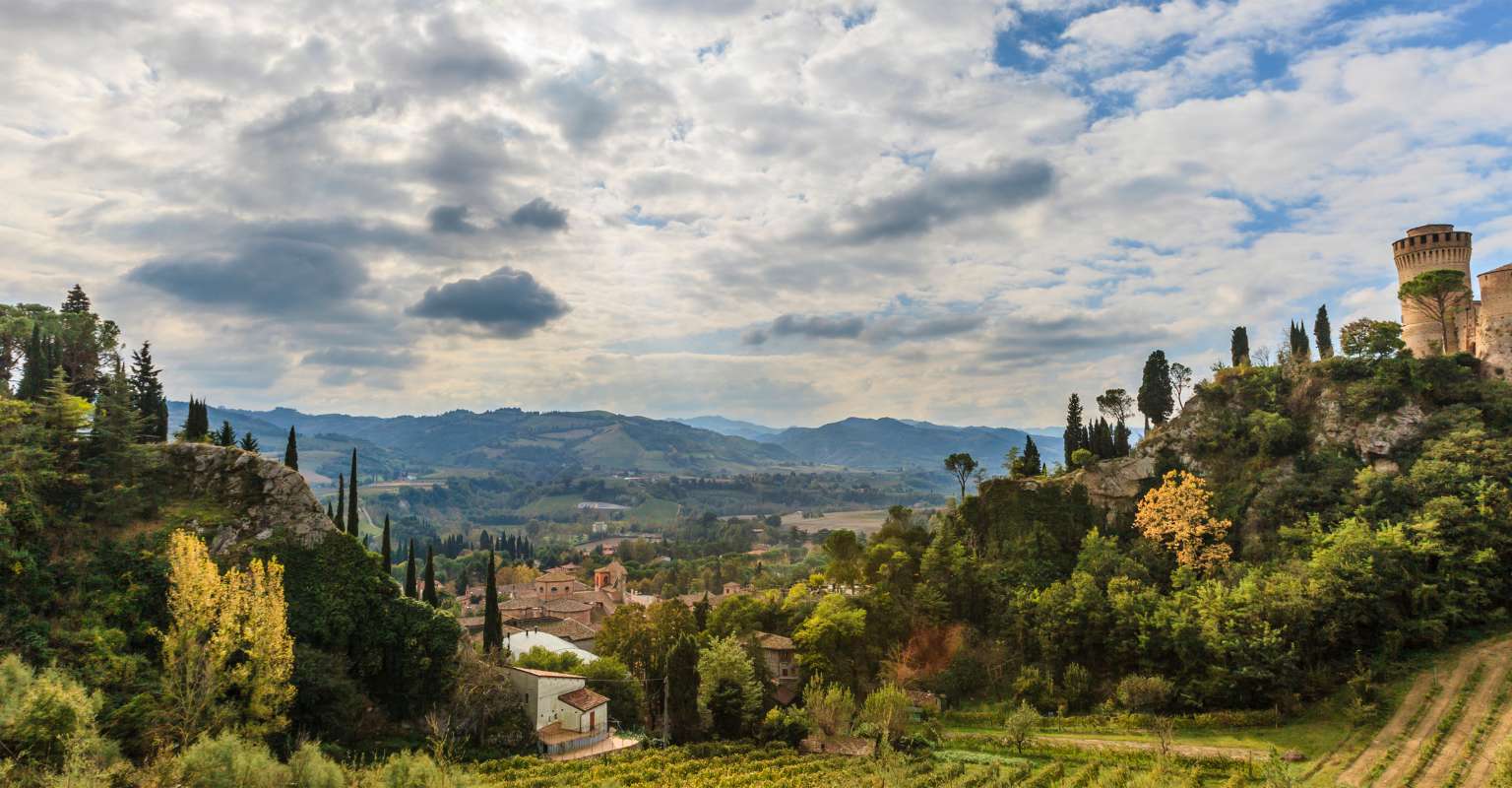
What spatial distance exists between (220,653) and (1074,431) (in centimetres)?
5896

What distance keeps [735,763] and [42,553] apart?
111 feet

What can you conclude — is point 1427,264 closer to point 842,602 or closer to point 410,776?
point 842,602

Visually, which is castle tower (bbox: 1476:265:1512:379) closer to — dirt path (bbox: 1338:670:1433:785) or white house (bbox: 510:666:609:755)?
dirt path (bbox: 1338:670:1433:785)

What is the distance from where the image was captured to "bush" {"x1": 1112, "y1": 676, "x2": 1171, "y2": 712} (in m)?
38.9

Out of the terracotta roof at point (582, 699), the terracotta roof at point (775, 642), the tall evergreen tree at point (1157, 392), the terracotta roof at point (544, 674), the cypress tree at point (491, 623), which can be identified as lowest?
the terracotta roof at point (582, 699)

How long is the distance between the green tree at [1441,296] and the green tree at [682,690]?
174 ft

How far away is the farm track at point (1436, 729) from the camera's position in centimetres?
2881

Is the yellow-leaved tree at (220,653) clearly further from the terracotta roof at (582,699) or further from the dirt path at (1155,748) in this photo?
the dirt path at (1155,748)

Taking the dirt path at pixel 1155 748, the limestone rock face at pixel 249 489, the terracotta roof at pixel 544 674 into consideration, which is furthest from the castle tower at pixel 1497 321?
the limestone rock face at pixel 249 489

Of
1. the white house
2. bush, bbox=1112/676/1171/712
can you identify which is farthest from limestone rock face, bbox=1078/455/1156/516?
the white house

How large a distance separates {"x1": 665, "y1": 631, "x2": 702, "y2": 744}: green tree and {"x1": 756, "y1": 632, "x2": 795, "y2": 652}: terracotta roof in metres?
6.96

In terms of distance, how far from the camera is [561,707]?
42.8m

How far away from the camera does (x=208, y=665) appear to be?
29812 mm

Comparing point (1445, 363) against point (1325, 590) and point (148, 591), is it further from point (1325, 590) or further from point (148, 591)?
A: point (148, 591)
